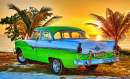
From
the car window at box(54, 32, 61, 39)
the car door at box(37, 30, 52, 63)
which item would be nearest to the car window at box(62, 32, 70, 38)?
the car window at box(54, 32, 61, 39)

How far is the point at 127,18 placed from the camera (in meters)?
15.0

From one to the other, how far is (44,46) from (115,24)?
30.8ft

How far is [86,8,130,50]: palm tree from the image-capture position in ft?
49.5

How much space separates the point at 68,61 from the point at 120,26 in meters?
10.1

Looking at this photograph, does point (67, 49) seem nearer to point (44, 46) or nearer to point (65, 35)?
point (65, 35)

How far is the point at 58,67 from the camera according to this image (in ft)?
23.0

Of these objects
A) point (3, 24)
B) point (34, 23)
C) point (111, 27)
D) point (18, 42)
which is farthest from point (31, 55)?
point (3, 24)

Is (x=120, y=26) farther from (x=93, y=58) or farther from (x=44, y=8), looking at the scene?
(x=93, y=58)

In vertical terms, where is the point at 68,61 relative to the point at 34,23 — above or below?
below

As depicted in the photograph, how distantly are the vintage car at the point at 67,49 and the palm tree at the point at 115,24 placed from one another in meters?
7.90

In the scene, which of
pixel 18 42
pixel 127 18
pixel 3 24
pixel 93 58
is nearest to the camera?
pixel 93 58

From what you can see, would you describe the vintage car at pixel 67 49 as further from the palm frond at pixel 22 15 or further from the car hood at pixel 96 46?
the palm frond at pixel 22 15

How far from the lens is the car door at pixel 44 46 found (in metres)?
7.23

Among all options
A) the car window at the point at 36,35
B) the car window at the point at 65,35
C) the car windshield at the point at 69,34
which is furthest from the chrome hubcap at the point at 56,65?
the car window at the point at 36,35
